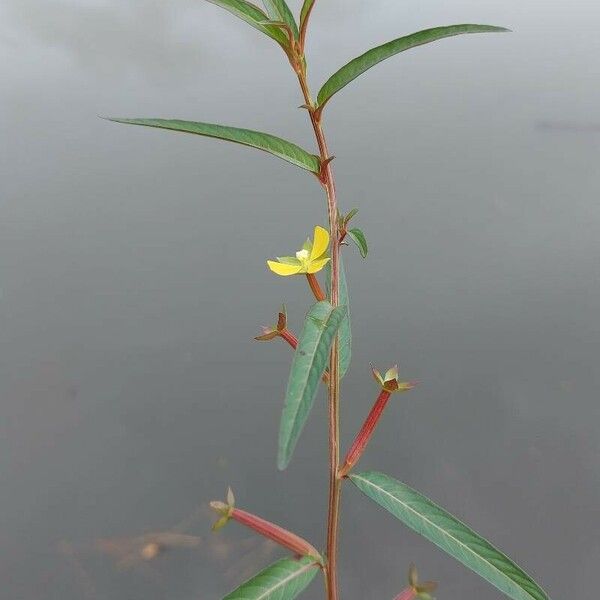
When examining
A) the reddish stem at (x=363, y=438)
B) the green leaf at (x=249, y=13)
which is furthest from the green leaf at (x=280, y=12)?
the reddish stem at (x=363, y=438)

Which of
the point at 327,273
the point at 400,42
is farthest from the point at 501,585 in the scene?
the point at 400,42

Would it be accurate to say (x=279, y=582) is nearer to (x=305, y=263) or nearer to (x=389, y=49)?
(x=305, y=263)

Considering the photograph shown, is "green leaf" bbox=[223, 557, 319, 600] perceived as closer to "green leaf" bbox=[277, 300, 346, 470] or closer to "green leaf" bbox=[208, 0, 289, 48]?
"green leaf" bbox=[277, 300, 346, 470]

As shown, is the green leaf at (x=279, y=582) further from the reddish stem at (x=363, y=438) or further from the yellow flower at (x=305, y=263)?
the yellow flower at (x=305, y=263)

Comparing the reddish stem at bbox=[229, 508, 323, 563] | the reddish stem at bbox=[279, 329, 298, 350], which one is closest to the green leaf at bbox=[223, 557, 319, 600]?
the reddish stem at bbox=[229, 508, 323, 563]

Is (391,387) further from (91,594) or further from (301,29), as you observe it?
(91,594)
